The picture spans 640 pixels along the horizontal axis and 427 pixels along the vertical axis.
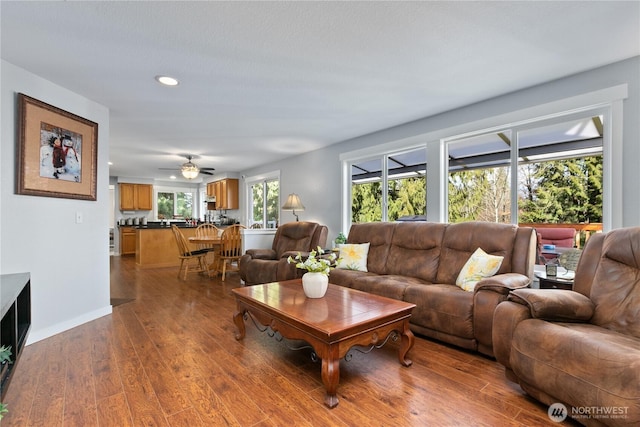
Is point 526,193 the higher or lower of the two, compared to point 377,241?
higher

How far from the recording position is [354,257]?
374 cm

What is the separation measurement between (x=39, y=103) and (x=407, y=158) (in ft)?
13.5

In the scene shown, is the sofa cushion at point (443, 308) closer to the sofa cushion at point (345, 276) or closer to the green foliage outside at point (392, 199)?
the sofa cushion at point (345, 276)

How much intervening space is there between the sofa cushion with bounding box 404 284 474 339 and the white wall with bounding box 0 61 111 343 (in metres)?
3.31

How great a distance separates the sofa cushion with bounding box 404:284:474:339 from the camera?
7.79 feet

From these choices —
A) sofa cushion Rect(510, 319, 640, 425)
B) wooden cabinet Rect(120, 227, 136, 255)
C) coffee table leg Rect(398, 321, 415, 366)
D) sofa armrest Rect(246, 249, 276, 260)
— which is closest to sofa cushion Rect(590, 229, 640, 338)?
sofa cushion Rect(510, 319, 640, 425)

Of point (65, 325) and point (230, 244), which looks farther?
point (230, 244)

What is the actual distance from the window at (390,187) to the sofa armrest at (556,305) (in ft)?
7.24

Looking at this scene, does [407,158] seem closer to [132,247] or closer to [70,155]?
[70,155]

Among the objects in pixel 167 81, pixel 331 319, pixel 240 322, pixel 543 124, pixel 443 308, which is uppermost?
pixel 167 81

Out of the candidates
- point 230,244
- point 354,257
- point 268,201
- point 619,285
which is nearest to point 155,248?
point 230,244

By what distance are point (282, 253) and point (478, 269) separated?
299 centimetres

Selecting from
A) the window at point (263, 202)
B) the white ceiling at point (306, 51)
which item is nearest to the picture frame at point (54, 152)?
the white ceiling at point (306, 51)

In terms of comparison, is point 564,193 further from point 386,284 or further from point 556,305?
point 386,284
